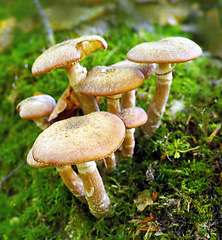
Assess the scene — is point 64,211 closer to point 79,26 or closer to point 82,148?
point 82,148

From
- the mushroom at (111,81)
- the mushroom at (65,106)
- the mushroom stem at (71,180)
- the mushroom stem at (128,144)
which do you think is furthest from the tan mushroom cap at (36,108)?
the mushroom stem at (128,144)

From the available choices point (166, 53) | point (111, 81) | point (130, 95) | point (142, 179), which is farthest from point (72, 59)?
point (142, 179)

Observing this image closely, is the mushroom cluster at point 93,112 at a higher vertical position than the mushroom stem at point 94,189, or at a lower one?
higher

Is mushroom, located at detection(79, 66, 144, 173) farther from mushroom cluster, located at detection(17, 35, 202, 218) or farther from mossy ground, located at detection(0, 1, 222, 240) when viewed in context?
mossy ground, located at detection(0, 1, 222, 240)

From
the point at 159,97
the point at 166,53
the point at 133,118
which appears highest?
the point at 166,53

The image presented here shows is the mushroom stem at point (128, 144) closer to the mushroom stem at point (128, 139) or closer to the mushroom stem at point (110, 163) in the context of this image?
the mushroom stem at point (128, 139)

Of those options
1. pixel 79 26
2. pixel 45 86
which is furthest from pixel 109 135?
pixel 79 26

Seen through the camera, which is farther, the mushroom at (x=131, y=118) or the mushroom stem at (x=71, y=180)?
the mushroom stem at (x=71, y=180)

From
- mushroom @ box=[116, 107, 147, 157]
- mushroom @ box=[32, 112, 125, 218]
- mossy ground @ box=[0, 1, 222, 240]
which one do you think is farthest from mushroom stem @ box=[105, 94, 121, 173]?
mushroom @ box=[32, 112, 125, 218]

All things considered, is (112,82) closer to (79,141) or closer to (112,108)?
(112,108)
